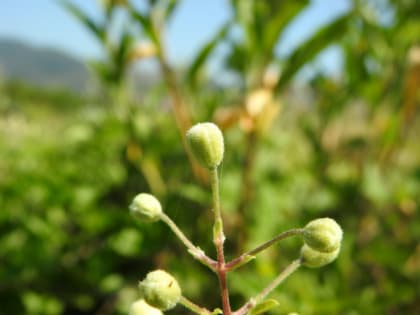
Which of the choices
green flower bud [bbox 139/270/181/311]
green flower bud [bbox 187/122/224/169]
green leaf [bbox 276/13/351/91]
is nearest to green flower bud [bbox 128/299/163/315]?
green flower bud [bbox 139/270/181/311]

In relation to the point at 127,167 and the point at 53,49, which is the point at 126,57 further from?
the point at 53,49

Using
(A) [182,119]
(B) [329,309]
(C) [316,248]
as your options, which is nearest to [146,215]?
(C) [316,248]

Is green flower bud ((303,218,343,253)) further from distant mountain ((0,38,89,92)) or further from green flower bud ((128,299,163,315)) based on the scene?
distant mountain ((0,38,89,92))

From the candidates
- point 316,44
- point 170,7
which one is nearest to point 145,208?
point 316,44

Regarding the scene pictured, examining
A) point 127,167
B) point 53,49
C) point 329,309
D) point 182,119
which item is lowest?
point 329,309

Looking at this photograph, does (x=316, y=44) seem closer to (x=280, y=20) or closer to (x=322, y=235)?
(x=280, y=20)
